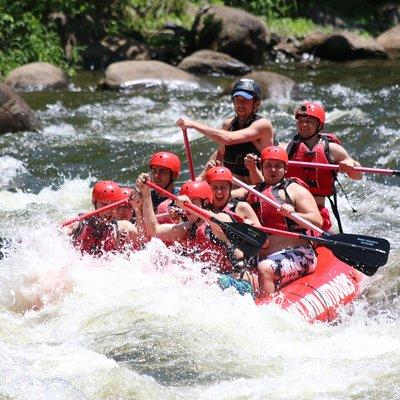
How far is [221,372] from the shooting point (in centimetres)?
626

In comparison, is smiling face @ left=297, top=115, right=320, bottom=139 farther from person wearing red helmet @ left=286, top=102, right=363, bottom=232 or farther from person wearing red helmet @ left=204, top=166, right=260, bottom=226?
person wearing red helmet @ left=204, top=166, right=260, bottom=226

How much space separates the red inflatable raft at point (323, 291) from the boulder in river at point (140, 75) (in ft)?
29.0

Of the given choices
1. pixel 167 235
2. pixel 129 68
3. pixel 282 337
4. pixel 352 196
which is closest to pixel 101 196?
pixel 167 235

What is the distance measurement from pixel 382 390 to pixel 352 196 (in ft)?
17.7

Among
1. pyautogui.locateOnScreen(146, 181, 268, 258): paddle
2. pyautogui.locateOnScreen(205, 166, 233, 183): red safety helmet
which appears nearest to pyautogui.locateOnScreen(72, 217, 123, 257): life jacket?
pyautogui.locateOnScreen(146, 181, 268, 258): paddle

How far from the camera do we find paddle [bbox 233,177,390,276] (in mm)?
7477

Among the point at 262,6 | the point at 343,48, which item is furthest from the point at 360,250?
the point at 262,6

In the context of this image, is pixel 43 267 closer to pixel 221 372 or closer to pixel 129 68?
pixel 221 372

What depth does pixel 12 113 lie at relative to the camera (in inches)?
513

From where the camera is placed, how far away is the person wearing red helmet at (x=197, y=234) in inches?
291

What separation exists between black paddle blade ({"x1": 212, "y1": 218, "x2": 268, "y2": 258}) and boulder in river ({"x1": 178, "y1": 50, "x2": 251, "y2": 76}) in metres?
10.7

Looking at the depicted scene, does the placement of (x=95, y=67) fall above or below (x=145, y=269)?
below

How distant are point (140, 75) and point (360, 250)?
9.59 meters

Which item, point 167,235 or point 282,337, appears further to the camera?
point 167,235
